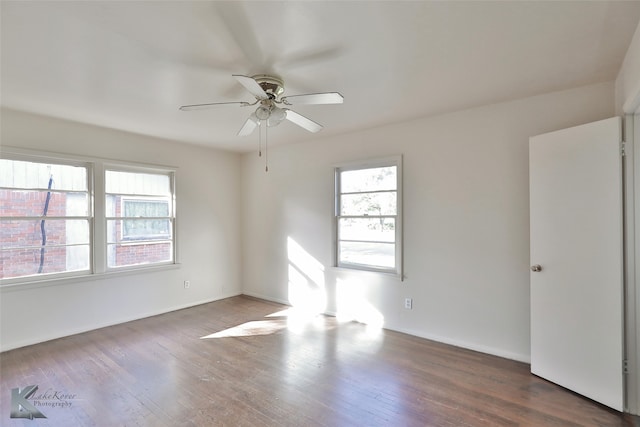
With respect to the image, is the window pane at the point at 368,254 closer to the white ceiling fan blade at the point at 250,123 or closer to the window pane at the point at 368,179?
the window pane at the point at 368,179

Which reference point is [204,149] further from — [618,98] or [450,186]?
[618,98]

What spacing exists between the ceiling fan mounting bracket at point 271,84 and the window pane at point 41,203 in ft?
9.73

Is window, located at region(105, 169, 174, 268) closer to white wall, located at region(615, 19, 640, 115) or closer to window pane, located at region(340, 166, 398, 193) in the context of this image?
window pane, located at region(340, 166, 398, 193)

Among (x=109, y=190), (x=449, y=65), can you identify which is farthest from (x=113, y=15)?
(x=109, y=190)

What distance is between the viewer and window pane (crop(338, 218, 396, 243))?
3934mm

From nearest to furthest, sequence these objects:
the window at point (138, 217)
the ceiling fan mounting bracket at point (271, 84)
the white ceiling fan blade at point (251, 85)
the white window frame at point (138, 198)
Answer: the white ceiling fan blade at point (251, 85) < the ceiling fan mounting bracket at point (271, 84) < the white window frame at point (138, 198) < the window at point (138, 217)

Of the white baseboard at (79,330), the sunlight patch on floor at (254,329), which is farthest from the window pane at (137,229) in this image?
the sunlight patch on floor at (254,329)

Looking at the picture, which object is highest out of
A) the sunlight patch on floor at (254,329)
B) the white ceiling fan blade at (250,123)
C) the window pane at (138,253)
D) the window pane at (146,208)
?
the white ceiling fan blade at (250,123)

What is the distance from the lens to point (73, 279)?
3699 mm

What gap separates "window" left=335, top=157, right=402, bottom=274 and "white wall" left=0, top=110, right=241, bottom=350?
2.18 m

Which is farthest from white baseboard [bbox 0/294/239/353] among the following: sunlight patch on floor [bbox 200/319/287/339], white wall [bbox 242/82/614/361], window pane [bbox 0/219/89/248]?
white wall [bbox 242/82/614/361]

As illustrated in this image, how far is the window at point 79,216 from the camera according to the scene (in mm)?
3379

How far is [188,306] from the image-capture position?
4.84 metres

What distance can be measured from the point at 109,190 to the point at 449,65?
166 inches
